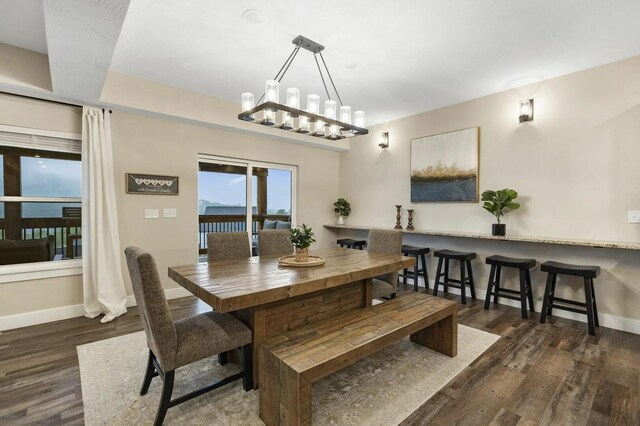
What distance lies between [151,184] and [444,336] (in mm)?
3871

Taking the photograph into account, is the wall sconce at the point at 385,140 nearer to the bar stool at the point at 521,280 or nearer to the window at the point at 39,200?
the bar stool at the point at 521,280

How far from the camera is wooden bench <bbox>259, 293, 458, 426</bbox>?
1.62 m

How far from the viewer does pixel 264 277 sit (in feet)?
7.39

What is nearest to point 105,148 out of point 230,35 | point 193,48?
point 193,48

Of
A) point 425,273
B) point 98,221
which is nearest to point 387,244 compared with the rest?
point 425,273

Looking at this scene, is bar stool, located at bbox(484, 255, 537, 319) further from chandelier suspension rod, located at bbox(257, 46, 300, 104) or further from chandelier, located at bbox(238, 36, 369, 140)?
chandelier suspension rod, located at bbox(257, 46, 300, 104)

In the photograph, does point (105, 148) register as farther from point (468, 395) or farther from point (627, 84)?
point (627, 84)

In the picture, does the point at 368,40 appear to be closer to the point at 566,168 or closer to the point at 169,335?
the point at 566,168

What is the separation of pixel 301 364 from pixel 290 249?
2113mm

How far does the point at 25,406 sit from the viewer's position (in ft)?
6.48

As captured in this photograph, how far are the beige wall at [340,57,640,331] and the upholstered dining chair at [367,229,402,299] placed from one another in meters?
1.54

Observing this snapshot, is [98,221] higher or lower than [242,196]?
lower

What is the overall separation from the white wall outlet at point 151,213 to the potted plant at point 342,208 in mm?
3185

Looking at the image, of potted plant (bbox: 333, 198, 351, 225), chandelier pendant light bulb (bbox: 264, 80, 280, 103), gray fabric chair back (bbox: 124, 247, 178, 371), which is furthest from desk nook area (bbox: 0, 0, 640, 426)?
potted plant (bbox: 333, 198, 351, 225)
